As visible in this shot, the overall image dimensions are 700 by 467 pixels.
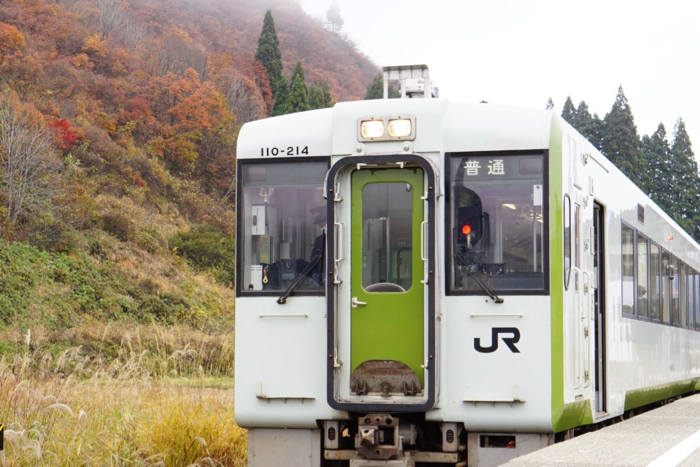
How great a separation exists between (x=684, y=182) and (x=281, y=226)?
7309 centimetres

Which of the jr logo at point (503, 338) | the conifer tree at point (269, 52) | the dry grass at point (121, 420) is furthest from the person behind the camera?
the conifer tree at point (269, 52)

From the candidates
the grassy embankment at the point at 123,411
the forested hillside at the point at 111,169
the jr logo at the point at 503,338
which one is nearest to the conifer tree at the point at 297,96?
the forested hillside at the point at 111,169

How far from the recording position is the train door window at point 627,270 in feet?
37.0

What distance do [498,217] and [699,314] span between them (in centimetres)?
1156

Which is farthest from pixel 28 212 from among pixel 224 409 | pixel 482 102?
pixel 482 102

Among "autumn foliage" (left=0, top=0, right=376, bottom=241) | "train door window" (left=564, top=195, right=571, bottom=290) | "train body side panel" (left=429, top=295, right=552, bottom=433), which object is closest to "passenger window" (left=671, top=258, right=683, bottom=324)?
"train door window" (left=564, top=195, right=571, bottom=290)

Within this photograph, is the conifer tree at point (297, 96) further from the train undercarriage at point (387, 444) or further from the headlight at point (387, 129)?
the train undercarriage at point (387, 444)

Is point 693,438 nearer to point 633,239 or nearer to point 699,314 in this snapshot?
point 633,239

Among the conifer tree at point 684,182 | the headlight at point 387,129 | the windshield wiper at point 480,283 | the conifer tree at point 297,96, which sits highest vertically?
the conifer tree at point 297,96

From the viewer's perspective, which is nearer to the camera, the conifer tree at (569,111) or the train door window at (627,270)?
the train door window at (627,270)

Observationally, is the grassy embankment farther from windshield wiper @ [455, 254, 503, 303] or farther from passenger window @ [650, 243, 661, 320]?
passenger window @ [650, 243, 661, 320]

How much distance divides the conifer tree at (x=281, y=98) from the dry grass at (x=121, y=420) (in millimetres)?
50583

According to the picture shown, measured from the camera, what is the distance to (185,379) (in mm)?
11461

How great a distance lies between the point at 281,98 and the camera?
64.2 meters
